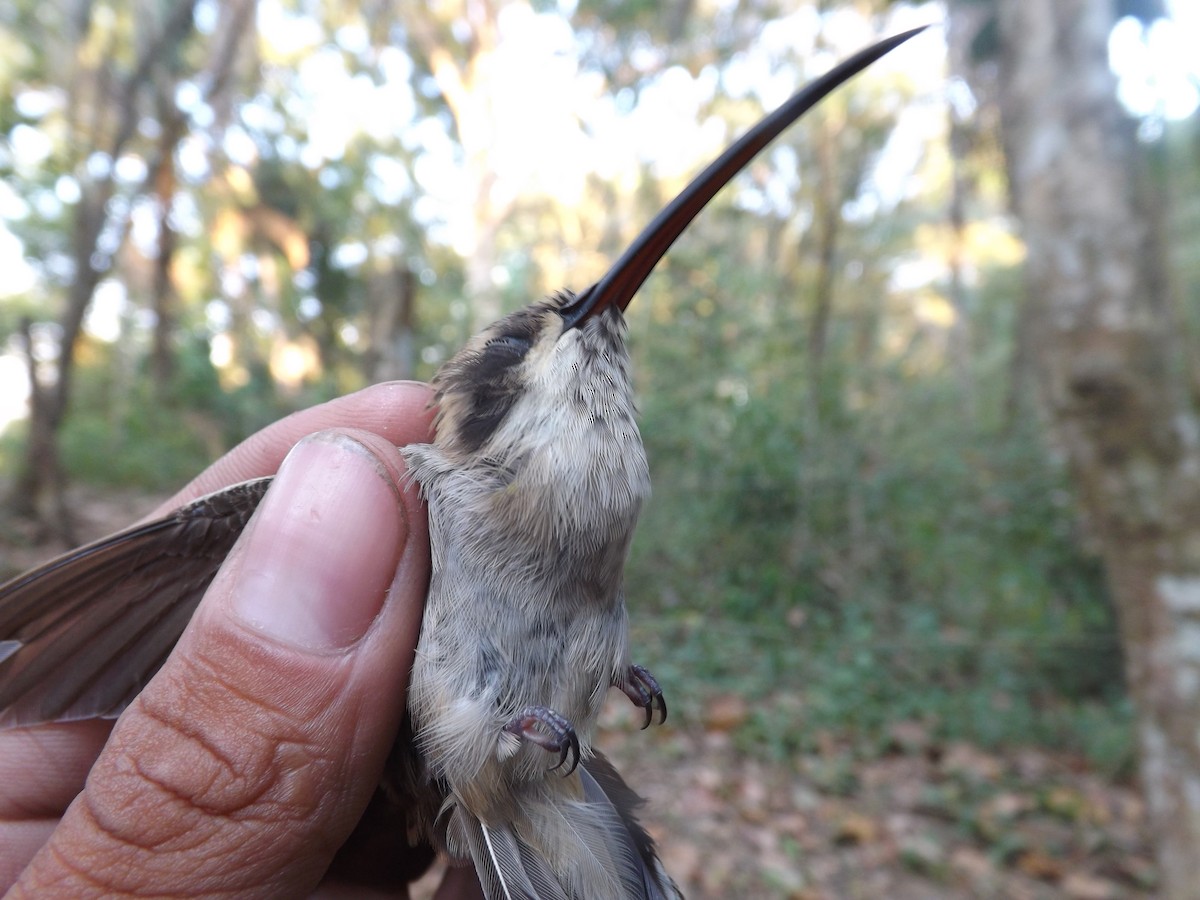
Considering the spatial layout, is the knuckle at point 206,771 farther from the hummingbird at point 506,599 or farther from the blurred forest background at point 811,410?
the blurred forest background at point 811,410

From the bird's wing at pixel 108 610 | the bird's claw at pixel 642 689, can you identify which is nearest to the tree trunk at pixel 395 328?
the bird's wing at pixel 108 610

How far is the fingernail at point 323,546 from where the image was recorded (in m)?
1.78

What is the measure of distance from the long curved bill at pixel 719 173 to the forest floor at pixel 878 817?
342 cm

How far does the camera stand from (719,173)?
1870mm

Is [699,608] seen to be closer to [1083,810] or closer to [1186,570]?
[1083,810]

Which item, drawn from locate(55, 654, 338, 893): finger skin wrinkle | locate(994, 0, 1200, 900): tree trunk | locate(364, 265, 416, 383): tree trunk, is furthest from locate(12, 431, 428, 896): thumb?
locate(364, 265, 416, 383): tree trunk

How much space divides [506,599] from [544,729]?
33 cm

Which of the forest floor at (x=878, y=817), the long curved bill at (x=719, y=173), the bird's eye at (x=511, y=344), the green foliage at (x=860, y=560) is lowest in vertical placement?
the forest floor at (x=878, y=817)

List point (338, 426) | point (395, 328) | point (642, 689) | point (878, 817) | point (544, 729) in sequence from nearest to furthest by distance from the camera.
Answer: point (544, 729), point (642, 689), point (338, 426), point (878, 817), point (395, 328)

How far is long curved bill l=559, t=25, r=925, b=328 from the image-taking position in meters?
1.80

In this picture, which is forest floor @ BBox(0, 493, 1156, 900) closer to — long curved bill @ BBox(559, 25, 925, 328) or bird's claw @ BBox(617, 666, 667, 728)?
bird's claw @ BBox(617, 666, 667, 728)

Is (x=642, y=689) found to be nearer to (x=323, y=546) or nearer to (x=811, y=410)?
(x=323, y=546)

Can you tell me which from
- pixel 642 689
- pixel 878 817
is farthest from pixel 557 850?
pixel 878 817

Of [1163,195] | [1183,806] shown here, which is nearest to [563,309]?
[1183,806]
